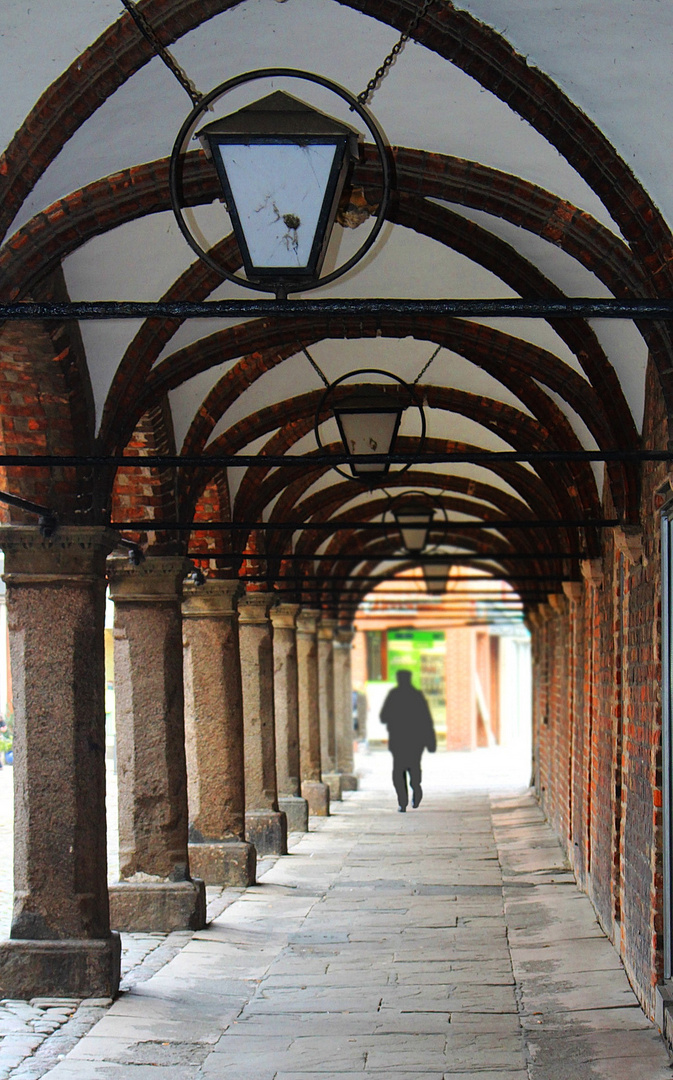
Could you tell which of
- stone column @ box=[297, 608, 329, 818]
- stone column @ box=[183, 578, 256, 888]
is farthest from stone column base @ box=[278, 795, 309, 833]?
stone column @ box=[183, 578, 256, 888]

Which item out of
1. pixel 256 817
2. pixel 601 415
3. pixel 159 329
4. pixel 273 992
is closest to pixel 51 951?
pixel 273 992

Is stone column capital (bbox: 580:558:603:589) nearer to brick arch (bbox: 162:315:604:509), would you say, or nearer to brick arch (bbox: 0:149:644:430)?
brick arch (bbox: 162:315:604:509)

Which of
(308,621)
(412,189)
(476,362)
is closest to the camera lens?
(412,189)

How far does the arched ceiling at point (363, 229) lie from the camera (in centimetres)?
483

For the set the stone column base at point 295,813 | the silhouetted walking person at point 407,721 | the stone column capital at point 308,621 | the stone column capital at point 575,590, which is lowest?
the stone column base at point 295,813

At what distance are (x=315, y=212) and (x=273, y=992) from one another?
4.83 metres

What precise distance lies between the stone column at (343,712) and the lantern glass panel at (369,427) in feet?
50.5

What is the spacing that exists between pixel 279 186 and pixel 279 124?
171 mm

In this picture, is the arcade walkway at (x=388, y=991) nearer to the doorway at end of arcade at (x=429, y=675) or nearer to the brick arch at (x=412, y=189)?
the brick arch at (x=412, y=189)

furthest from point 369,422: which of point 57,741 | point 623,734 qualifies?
point 57,741

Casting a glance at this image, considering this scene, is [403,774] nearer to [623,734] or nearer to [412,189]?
[623,734]

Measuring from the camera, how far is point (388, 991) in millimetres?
7234

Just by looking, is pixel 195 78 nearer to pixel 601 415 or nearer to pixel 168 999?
pixel 601 415

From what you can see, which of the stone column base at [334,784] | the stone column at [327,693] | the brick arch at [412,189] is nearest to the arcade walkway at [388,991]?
the brick arch at [412,189]
